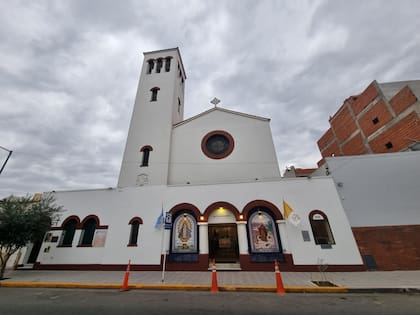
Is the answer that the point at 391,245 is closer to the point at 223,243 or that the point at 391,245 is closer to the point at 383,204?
the point at 383,204

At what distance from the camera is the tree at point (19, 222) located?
957cm

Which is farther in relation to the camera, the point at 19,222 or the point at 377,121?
the point at 377,121

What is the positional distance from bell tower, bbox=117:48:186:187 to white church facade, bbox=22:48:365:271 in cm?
12

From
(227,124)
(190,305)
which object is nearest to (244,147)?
(227,124)

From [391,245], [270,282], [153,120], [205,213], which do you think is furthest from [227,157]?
[391,245]

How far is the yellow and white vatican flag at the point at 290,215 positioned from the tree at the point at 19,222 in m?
14.9

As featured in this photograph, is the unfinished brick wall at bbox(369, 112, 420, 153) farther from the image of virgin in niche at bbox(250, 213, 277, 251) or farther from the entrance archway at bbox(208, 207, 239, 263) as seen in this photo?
the entrance archway at bbox(208, 207, 239, 263)

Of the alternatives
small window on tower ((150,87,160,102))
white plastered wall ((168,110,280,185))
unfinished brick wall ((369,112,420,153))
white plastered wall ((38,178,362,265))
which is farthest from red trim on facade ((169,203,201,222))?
unfinished brick wall ((369,112,420,153))

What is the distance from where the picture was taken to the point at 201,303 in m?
5.32

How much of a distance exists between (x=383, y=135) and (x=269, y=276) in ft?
64.8

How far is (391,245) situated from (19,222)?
20.7 meters

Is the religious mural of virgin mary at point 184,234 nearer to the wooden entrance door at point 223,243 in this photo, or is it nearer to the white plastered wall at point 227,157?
the wooden entrance door at point 223,243

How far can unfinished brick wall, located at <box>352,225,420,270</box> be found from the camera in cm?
891

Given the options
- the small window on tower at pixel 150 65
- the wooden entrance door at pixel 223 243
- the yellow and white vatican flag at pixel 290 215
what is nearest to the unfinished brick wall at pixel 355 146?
the yellow and white vatican flag at pixel 290 215
